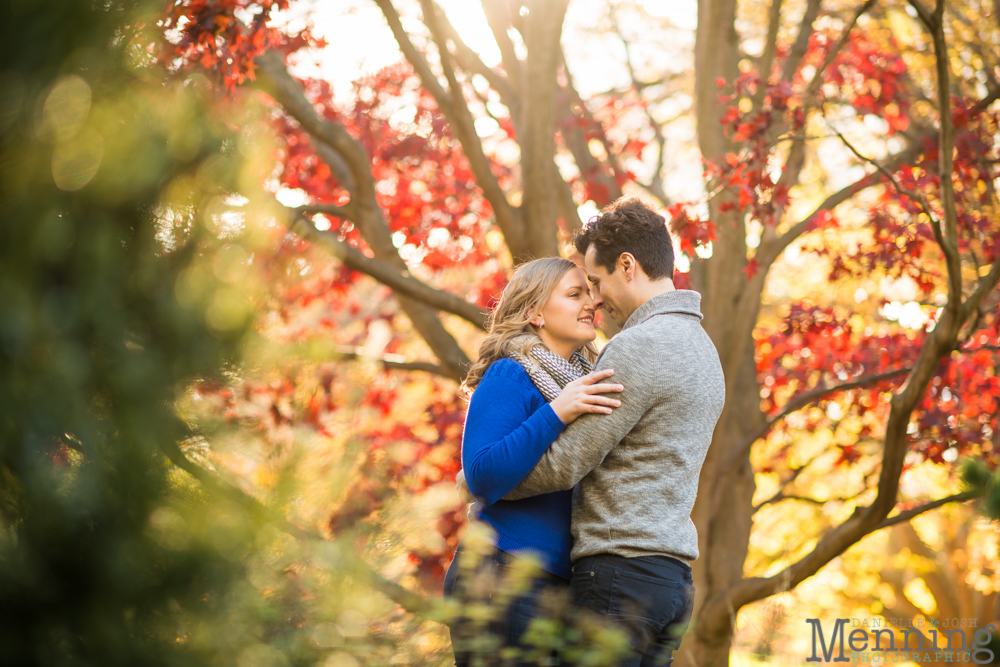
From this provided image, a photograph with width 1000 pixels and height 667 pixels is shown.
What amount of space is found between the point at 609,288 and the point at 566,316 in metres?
0.18

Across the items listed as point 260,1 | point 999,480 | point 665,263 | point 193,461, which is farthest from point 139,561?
point 260,1

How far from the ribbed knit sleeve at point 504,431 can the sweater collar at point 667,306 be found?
0.39 m

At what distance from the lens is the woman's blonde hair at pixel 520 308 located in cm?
253

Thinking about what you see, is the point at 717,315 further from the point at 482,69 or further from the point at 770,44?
the point at 482,69

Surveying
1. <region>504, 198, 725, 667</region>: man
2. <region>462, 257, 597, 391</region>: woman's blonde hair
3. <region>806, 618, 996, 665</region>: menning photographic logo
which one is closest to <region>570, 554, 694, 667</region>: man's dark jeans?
<region>504, 198, 725, 667</region>: man

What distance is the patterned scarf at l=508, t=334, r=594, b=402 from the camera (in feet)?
7.77

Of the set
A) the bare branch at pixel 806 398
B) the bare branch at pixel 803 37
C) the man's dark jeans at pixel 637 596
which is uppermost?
the bare branch at pixel 803 37

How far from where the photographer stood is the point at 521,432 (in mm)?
2133

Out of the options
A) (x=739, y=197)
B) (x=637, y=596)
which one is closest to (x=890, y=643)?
(x=739, y=197)

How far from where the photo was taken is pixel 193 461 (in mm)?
1176

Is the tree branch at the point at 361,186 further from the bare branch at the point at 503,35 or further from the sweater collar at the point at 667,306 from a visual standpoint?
the sweater collar at the point at 667,306

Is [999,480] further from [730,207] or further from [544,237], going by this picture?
[544,237]

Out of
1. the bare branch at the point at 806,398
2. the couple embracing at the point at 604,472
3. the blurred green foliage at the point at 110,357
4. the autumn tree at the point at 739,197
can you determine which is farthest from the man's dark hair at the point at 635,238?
the bare branch at the point at 806,398

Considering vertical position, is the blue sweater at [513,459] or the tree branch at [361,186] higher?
the tree branch at [361,186]
